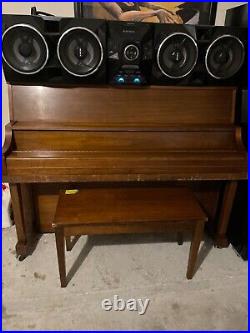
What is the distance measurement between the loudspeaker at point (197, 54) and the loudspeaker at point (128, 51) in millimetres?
53

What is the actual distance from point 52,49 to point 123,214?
0.89m

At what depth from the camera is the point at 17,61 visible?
4.30 feet

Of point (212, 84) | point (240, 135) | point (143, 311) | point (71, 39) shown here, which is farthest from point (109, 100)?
point (143, 311)

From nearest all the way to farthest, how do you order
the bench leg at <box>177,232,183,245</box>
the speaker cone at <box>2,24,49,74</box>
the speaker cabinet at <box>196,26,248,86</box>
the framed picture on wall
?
the speaker cone at <box>2,24,49,74</box> → the speaker cabinet at <box>196,26,248,86</box> → the framed picture on wall → the bench leg at <box>177,232,183,245</box>

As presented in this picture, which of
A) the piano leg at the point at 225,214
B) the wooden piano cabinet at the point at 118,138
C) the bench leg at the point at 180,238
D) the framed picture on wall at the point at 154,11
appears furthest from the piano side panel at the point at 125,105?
the bench leg at the point at 180,238

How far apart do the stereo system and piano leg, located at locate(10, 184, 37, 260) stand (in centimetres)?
59

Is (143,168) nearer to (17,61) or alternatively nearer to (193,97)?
(193,97)

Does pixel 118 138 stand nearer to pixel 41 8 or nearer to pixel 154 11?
pixel 154 11

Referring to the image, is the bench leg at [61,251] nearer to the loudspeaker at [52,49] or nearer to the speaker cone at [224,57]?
the loudspeaker at [52,49]

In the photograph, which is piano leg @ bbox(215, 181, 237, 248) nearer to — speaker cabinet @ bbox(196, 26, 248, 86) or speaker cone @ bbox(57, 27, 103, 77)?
speaker cabinet @ bbox(196, 26, 248, 86)

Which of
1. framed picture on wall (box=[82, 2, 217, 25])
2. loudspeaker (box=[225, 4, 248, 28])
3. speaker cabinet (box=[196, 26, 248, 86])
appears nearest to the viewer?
speaker cabinet (box=[196, 26, 248, 86])

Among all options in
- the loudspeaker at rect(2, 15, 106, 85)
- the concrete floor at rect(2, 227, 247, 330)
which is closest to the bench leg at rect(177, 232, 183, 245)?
the concrete floor at rect(2, 227, 247, 330)

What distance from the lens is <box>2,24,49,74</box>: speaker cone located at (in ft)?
4.15

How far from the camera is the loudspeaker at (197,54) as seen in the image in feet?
4.47
